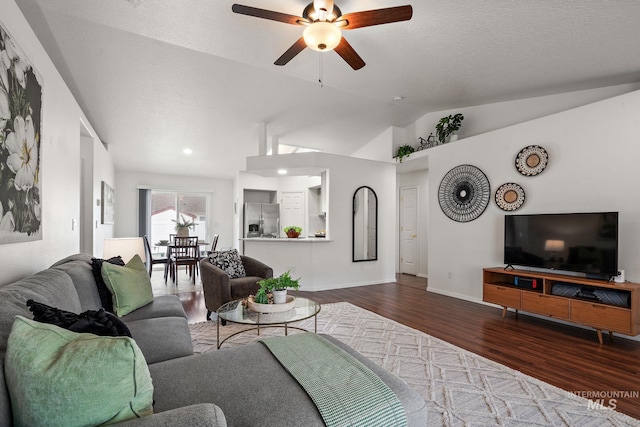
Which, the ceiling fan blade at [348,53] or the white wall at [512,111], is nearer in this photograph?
the ceiling fan blade at [348,53]

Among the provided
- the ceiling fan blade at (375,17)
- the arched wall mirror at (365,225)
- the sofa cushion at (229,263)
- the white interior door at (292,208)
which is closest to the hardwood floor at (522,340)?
the sofa cushion at (229,263)

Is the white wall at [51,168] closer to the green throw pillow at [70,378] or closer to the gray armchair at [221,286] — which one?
the green throw pillow at [70,378]

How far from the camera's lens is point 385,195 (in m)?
6.24

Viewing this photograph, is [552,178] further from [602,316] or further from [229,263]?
[229,263]

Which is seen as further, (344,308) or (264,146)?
(264,146)

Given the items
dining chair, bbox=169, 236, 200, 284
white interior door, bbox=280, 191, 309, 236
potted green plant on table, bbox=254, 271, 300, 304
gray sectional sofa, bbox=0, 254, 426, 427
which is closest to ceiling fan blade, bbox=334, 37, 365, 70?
potted green plant on table, bbox=254, 271, 300, 304

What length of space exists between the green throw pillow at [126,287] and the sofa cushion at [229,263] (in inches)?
53.2

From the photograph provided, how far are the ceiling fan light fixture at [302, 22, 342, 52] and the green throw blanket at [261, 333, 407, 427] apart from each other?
2203 millimetres

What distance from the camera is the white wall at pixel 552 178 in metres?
3.23

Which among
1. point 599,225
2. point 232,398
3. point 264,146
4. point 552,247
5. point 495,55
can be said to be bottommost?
point 232,398

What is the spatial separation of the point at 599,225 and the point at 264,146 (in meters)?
4.89

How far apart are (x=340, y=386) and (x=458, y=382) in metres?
1.40

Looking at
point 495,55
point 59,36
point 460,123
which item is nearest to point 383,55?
point 495,55

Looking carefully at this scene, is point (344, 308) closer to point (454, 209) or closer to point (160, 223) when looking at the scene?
point (454, 209)
